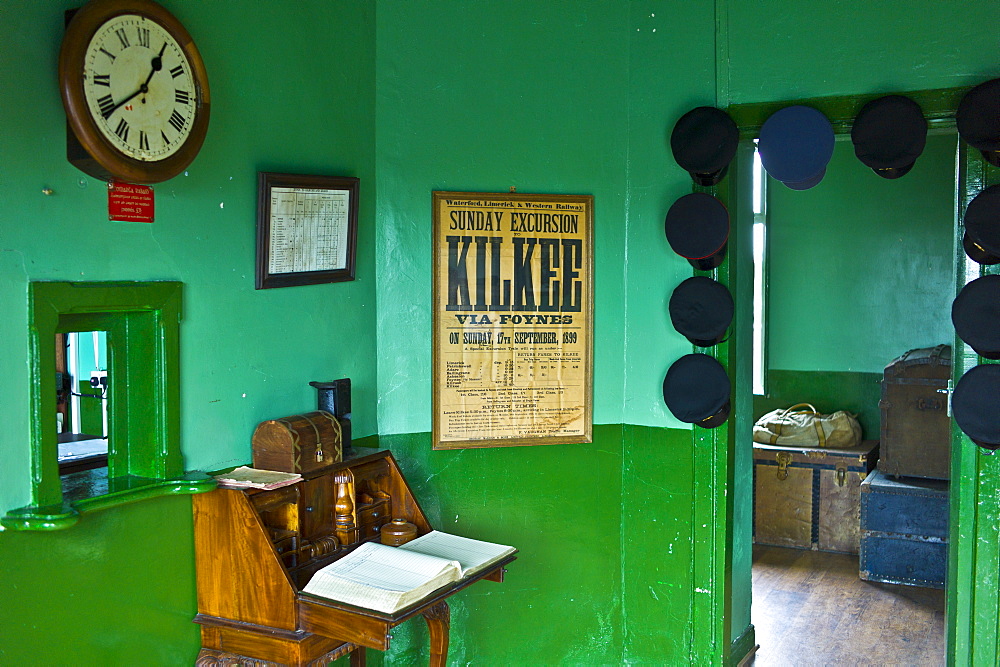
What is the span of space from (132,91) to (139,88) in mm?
28

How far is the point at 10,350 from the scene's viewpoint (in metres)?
2.24

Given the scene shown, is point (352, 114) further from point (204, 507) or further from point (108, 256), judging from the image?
point (204, 507)

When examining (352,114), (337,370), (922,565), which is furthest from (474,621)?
(922,565)

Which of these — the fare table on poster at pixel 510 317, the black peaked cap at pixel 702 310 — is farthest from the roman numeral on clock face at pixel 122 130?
the black peaked cap at pixel 702 310

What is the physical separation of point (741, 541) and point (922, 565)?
6.57ft

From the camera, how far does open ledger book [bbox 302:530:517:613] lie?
253cm

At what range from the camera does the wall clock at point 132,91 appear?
2.28 m

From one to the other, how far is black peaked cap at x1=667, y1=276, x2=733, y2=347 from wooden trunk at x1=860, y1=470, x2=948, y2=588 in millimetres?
2619

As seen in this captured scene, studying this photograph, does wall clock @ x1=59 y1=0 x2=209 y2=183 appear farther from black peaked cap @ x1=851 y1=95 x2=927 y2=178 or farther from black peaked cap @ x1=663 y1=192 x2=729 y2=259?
black peaked cap @ x1=851 y1=95 x2=927 y2=178

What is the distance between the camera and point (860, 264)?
700 cm

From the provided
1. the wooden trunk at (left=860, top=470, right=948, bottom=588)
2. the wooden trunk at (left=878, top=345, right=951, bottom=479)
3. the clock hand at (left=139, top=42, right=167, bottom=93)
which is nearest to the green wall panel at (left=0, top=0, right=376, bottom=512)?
the clock hand at (left=139, top=42, right=167, bottom=93)

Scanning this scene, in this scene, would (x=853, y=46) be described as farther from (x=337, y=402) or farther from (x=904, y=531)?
(x=904, y=531)

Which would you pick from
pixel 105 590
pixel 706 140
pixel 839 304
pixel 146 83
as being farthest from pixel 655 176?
pixel 839 304

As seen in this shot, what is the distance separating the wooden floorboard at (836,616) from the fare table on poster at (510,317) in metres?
1.93
